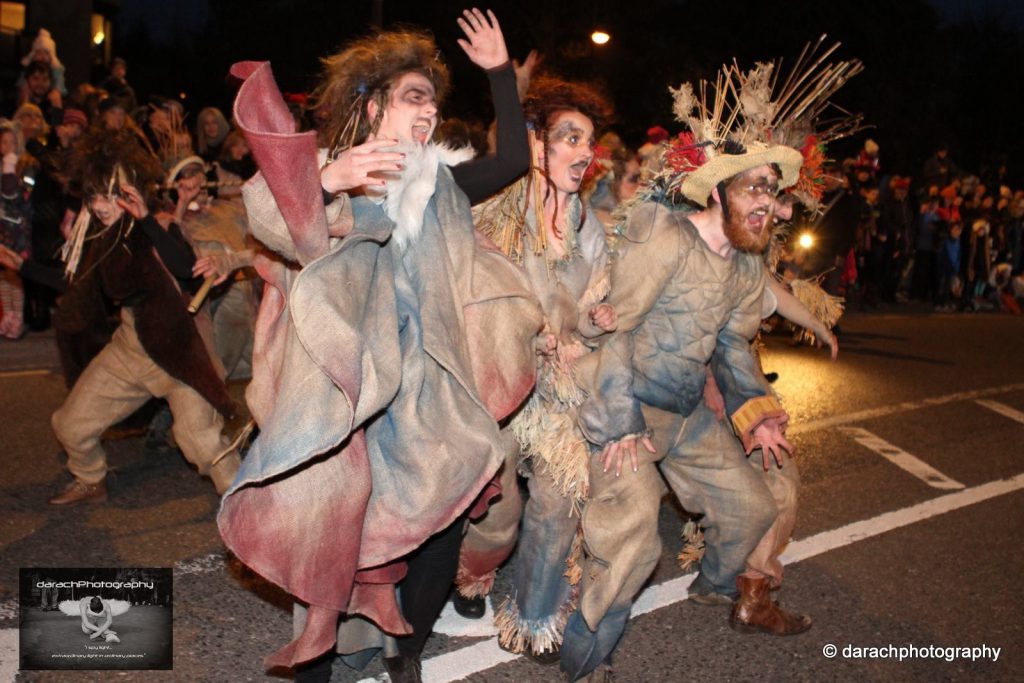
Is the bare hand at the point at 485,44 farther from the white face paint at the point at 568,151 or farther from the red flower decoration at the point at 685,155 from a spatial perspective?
the red flower decoration at the point at 685,155

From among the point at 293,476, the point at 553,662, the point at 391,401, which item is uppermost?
the point at 391,401

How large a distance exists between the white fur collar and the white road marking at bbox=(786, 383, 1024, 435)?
4.87m

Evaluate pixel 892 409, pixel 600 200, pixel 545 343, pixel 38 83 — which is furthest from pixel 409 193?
pixel 38 83

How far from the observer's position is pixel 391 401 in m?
3.26

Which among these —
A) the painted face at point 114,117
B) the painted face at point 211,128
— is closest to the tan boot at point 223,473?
the painted face at point 114,117

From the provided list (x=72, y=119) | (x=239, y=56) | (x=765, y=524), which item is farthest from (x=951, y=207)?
(x=239, y=56)

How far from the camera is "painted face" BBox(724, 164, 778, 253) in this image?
4.32 m

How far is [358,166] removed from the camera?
10.2ft

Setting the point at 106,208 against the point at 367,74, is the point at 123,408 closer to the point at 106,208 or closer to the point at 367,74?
the point at 106,208

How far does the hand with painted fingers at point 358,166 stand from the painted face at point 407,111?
0.45 metres

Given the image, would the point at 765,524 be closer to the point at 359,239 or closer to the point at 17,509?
the point at 359,239

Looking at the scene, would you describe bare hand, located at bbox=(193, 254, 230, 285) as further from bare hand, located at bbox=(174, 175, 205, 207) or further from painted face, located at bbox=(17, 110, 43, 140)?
Result: painted face, located at bbox=(17, 110, 43, 140)

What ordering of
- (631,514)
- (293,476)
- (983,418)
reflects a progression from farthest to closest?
(983,418) < (631,514) < (293,476)

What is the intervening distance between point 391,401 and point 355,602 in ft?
2.31
